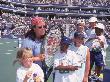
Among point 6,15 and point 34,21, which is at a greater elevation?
point 34,21

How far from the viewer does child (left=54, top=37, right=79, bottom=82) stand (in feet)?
18.3

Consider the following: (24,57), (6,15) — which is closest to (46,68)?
(24,57)

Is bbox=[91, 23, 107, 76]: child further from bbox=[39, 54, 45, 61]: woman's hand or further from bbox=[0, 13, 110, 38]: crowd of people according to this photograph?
bbox=[0, 13, 110, 38]: crowd of people

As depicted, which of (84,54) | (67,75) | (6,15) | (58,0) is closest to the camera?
(67,75)

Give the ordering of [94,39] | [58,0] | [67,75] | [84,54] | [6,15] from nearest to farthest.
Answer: [67,75] → [84,54] → [94,39] → [6,15] → [58,0]

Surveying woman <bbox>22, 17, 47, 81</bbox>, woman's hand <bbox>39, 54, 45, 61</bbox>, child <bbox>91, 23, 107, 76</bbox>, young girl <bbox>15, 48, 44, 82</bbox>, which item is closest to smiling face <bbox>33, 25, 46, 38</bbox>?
woman <bbox>22, 17, 47, 81</bbox>

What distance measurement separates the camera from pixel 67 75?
5605mm

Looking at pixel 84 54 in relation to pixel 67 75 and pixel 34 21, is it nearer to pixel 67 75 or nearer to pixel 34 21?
pixel 67 75

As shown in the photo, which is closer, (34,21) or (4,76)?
(34,21)

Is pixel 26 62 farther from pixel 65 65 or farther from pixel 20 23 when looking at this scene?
pixel 20 23

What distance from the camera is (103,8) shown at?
169 feet

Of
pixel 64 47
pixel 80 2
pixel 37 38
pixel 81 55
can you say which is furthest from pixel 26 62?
pixel 80 2

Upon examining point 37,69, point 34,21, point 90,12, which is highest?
point 34,21

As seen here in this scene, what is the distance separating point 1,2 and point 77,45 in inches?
1869
